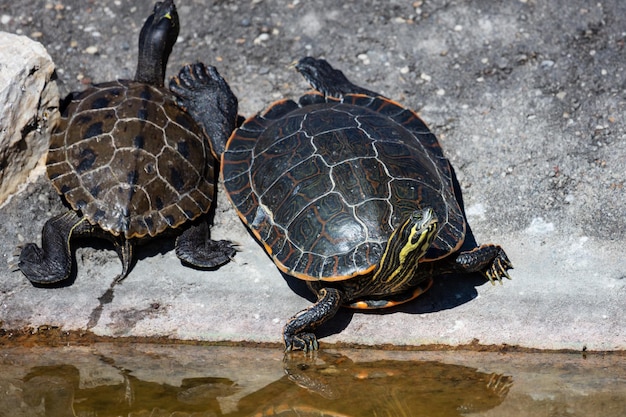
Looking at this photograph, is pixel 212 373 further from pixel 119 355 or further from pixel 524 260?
pixel 524 260

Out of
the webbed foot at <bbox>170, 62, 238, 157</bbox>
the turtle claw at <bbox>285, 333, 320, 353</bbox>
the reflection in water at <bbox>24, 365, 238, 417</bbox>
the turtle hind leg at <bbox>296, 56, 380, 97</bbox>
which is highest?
the turtle hind leg at <bbox>296, 56, 380, 97</bbox>

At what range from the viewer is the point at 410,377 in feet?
15.4

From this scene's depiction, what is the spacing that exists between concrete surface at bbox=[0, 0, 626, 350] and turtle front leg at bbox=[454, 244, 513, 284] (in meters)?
0.09

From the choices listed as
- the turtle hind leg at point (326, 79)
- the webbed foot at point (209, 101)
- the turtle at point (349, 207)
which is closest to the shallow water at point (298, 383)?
the turtle at point (349, 207)

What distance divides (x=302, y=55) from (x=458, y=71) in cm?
133

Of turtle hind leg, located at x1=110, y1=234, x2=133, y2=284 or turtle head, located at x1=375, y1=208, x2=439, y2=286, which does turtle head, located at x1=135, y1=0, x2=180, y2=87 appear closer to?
turtle hind leg, located at x1=110, y1=234, x2=133, y2=284

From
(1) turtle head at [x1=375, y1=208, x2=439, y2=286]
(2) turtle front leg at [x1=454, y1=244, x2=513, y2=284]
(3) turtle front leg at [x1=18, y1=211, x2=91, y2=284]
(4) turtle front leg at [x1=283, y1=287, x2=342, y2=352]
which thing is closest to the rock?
(3) turtle front leg at [x1=18, y1=211, x2=91, y2=284]

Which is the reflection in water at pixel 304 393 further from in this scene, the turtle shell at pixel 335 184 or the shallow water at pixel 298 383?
the turtle shell at pixel 335 184

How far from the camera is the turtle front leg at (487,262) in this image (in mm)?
5195

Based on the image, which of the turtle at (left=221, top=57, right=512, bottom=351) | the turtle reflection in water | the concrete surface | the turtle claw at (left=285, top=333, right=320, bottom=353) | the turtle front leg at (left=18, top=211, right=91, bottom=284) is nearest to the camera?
the turtle reflection in water

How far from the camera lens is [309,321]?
4.91m

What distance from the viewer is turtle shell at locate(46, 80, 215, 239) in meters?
5.37

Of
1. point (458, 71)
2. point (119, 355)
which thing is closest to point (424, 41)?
point (458, 71)

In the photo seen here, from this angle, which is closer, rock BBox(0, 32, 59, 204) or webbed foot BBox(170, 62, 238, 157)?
rock BBox(0, 32, 59, 204)
